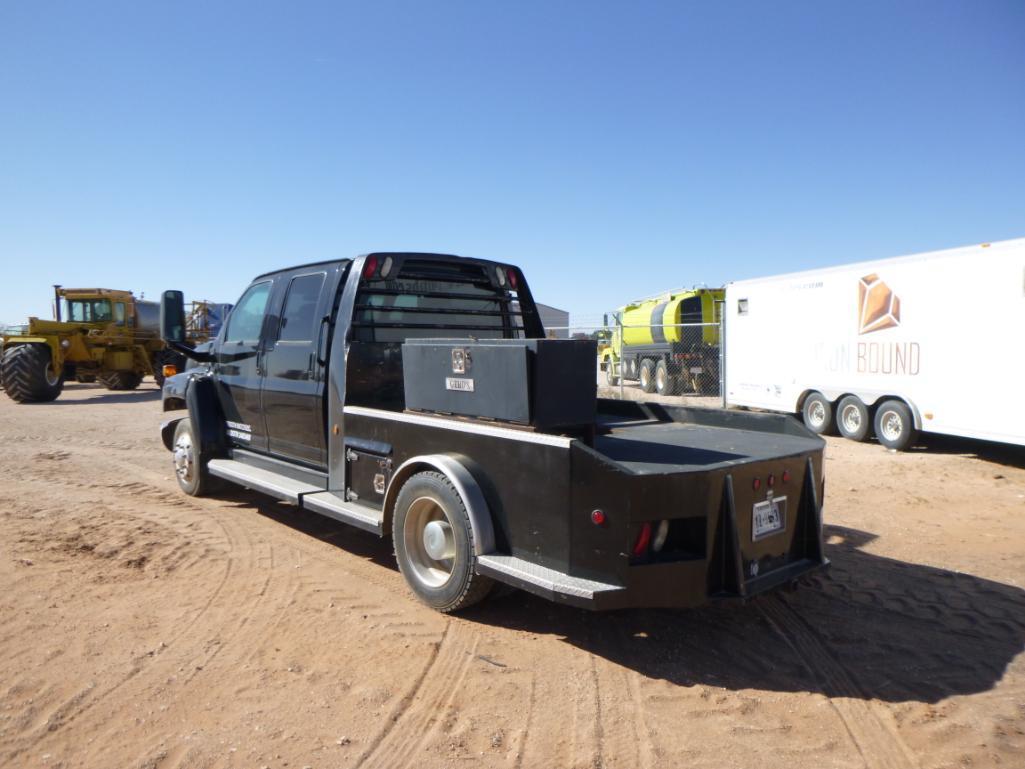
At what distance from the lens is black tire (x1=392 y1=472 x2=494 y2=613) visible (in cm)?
405

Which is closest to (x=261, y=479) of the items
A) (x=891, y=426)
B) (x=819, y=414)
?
(x=891, y=426)

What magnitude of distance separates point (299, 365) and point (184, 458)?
2535mm

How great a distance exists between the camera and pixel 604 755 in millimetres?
2945

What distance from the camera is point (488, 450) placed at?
3986 mm

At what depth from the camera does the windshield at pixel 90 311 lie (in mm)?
20344

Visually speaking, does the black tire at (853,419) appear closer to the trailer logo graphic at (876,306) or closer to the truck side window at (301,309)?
the trailer logo graphic at (876,306)

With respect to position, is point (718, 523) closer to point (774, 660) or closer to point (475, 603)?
point (774, 660)

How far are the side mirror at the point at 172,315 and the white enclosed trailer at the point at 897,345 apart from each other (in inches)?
369

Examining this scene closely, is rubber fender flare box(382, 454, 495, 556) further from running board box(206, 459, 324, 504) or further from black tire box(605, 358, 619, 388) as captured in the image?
black tire box(605, 358, 619, 388)

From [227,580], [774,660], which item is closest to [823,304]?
[774,660]

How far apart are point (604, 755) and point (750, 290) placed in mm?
12379

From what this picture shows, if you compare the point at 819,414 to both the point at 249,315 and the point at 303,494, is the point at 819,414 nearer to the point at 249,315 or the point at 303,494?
the point at 249,315

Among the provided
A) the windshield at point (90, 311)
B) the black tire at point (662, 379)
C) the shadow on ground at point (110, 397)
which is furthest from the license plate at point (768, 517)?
the windshield at point (90, 311)

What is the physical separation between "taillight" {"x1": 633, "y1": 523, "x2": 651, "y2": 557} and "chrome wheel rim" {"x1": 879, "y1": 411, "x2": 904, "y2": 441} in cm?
877
